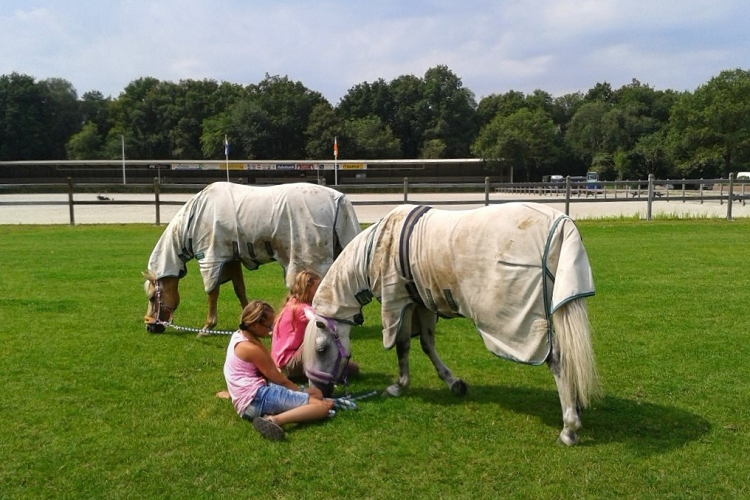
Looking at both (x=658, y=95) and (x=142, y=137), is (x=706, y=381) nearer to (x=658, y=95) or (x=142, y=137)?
(x=142, y=137)

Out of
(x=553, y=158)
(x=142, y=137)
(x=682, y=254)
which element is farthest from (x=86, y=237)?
(x=142, y=137)

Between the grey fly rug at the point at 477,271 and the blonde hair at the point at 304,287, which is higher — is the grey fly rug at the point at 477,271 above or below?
above

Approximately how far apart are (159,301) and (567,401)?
5.04 meters

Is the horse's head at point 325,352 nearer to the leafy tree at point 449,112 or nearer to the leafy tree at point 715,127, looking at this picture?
the leafy tree at point 715,127

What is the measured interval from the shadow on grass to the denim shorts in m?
1.05

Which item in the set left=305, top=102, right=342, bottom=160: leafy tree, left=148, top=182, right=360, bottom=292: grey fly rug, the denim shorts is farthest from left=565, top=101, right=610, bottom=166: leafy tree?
the denim shorts

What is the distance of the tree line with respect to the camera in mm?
64250

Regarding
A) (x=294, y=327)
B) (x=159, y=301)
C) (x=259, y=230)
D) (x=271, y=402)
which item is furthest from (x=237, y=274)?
(x=271, y=402)

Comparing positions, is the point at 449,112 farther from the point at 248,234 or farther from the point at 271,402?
the point at 271,402

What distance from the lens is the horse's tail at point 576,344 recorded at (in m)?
4.02

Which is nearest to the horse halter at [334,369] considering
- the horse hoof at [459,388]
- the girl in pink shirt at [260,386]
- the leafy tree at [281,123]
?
the girl in pink shirt at [260,386]

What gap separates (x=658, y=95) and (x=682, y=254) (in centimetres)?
8691

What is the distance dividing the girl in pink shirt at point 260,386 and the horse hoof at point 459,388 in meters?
1.09

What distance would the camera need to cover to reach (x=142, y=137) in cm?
8656
